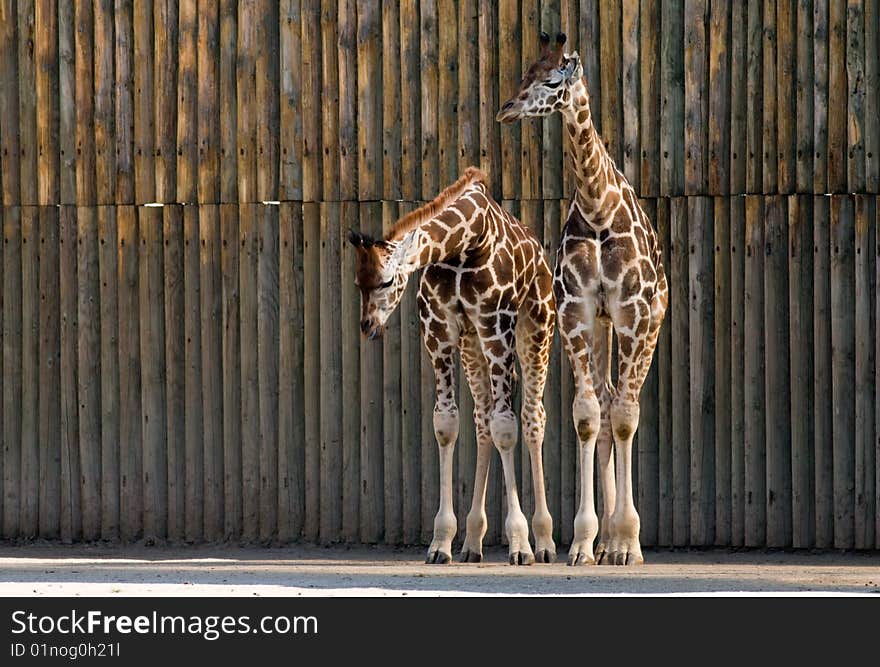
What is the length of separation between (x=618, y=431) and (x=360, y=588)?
2.21 meters

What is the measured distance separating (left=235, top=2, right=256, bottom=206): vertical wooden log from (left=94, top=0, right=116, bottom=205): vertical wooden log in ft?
3.22

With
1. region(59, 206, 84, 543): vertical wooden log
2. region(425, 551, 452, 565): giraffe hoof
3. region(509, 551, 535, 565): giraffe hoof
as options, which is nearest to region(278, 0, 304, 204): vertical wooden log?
region(59, 206, 84, 543): vertical wooden log

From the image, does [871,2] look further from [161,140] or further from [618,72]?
[161,140]

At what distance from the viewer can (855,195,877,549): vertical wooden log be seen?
11.5m

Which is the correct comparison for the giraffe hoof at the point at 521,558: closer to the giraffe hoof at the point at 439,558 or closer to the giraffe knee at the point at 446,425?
the giraffe hoof at the point at 439,558

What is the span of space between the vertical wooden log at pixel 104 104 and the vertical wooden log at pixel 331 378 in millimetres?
1682

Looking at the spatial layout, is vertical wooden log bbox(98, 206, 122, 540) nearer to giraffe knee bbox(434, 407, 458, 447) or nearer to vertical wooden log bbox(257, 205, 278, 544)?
vertical wooden log bbox(257, 205, 278, 544)

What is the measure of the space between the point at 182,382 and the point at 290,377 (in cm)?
82

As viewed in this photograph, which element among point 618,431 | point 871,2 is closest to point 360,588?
point 618,431

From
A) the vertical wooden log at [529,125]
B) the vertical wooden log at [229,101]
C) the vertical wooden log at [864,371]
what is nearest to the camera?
the vertical wooden log at [864,371]

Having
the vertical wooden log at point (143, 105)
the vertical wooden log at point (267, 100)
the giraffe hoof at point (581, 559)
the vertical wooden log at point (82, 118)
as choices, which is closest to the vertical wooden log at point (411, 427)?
the vertical wooden log at point (267, 100)

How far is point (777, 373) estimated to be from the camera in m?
11.7

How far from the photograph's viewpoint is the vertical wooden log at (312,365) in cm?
1220

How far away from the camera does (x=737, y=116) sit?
38.7 ft
